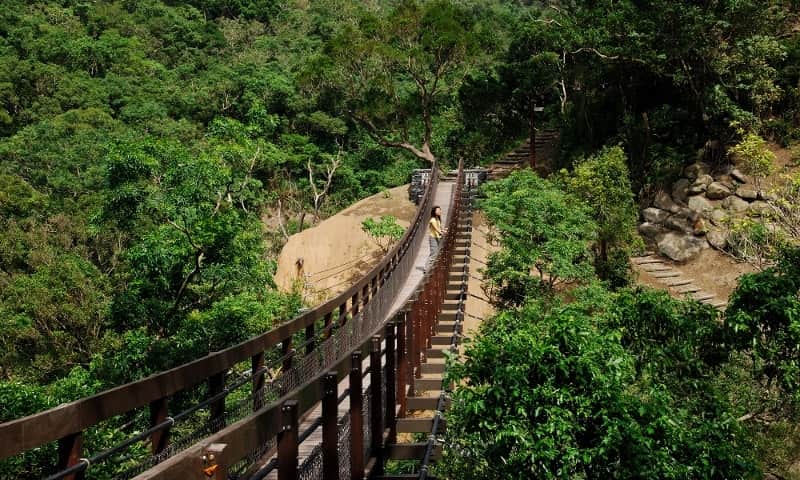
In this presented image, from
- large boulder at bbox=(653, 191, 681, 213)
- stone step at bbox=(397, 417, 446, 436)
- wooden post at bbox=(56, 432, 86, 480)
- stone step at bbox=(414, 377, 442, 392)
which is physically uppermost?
wooden post at bbox=(56, 432, 86, 480)

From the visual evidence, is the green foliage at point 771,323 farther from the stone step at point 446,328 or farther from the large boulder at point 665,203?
the large boulder at point 665,203

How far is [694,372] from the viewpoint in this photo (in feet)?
19.3

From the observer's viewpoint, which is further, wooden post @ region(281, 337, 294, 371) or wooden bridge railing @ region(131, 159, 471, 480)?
wooden post @ region(281, 337, 294, 371)

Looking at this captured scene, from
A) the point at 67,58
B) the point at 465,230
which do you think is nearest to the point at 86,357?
the point at 465,230

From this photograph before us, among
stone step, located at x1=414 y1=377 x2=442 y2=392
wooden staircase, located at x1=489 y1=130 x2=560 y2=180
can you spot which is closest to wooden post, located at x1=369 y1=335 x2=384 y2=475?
stone step, located at x1=414 y1=377 x2=442 y2=392

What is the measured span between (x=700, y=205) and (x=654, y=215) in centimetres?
113

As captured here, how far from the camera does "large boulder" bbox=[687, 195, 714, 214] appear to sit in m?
15.4

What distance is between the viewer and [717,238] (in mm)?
15016

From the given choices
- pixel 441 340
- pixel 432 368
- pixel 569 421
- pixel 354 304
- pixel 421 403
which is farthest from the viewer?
pixel 441 340

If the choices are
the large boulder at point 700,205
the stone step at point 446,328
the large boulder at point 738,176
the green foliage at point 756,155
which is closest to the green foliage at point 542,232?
the stone step at point 446,328

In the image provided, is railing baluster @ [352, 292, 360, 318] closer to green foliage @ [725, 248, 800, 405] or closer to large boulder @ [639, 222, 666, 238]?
Result: green foliage @ [725, 248, 800, 405]

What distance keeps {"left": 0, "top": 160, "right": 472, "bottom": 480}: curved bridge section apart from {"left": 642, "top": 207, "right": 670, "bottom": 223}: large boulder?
30.7 ft

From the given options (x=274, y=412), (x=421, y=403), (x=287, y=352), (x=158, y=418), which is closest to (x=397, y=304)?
(x=421, y=403)

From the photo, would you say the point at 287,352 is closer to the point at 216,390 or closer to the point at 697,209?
the point at 216,390
